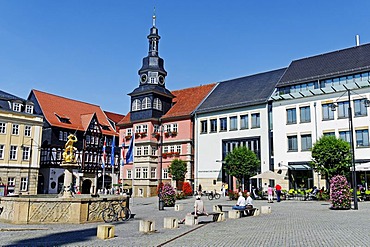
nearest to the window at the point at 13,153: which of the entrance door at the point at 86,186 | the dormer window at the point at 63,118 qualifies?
the dormer window at the point at 63,118

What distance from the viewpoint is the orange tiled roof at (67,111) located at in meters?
58.4

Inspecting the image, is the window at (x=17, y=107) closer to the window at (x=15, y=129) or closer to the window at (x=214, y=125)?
the window at (x=15, y=129)

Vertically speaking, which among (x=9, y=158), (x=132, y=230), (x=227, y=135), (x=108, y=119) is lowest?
(x=132, y=230)

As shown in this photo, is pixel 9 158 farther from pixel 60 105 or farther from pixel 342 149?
pixel 342 149

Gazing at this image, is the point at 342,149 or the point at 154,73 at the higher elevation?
the point at 154,73

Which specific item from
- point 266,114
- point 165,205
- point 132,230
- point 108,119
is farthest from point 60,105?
point 132,230

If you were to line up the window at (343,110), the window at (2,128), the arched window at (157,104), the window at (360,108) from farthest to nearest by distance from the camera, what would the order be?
1. the arched window at (157,104)
2. the window at (2,128)
3. the window at (343,110)
4. the window at (360,108)

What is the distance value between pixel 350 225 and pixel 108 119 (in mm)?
57718

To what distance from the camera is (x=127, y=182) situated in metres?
52.3

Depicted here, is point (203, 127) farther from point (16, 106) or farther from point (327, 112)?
point (16, 106)

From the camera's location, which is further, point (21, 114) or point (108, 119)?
point (108, 119)

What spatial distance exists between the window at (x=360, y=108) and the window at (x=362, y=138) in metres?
1.59

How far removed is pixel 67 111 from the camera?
205 feet

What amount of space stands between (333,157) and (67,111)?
44195 millimetres
